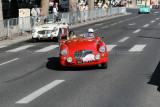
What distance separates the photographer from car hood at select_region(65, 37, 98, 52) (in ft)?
42.8

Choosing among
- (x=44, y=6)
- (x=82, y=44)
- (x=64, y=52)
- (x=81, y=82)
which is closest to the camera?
(x=81, y=82)

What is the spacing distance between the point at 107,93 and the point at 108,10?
49.1 m

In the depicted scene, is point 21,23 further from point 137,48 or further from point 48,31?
point 137,48

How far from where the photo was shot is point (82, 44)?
526 inches

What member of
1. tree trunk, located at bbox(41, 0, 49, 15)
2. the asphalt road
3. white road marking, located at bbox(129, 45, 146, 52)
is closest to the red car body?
the asphalt road

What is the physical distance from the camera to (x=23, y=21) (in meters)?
27.5

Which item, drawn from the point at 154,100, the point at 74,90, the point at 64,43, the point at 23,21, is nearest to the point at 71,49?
the point at 64,43

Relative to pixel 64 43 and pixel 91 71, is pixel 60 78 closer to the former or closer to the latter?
pixel 91 71

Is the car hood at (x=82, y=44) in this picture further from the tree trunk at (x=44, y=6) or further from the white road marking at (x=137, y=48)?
the tree trunk at (x=44, y=6)

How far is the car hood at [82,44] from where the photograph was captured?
13.1 m

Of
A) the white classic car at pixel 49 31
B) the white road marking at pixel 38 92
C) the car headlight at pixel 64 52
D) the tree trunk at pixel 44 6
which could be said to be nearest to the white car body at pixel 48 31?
the white classic car at pixel 49 31

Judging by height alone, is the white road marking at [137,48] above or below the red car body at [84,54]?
below

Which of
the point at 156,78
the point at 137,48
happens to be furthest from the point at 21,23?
the point at 156,78

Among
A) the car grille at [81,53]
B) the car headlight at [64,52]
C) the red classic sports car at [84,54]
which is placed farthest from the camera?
the car headlight at [64,52]
